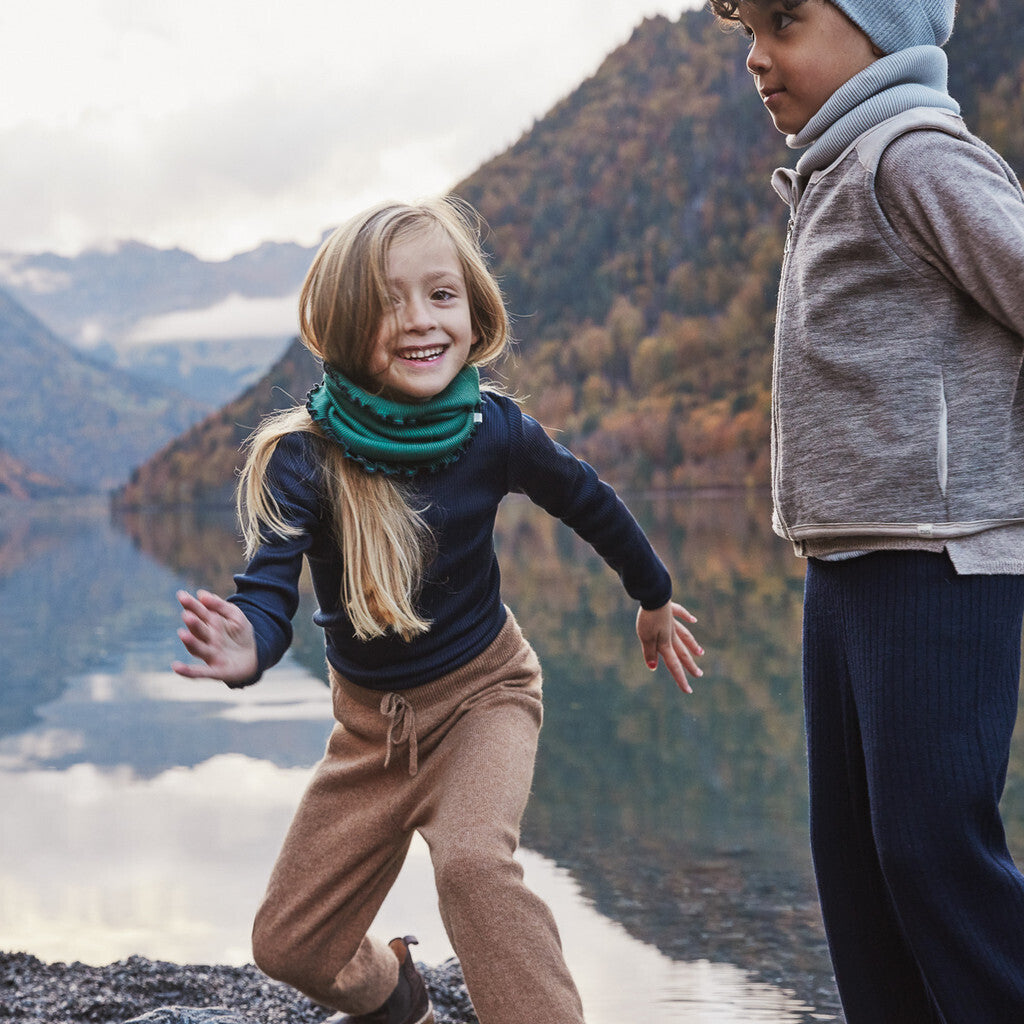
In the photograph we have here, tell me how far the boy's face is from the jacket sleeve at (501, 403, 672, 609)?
22.3 inches

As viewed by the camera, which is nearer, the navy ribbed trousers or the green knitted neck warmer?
the navy ribbed trousers

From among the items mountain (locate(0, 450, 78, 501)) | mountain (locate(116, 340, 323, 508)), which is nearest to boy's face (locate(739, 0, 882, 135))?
mountain (locate(116, 340, 323, 508))

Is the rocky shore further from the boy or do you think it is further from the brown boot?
the boy

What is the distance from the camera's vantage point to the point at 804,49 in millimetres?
1477

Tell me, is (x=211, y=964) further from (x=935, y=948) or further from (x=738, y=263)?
(x=738, y=263)

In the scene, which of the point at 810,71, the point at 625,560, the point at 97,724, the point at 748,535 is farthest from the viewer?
the point at 748,535

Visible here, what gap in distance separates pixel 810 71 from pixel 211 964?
1753 millimetres

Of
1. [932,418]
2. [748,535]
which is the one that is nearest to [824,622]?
[932,418]

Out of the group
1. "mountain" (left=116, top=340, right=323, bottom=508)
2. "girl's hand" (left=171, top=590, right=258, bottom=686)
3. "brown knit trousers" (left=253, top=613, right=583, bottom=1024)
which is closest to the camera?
"girl's hand" (left=171, top=590, right=258, bottom=686)

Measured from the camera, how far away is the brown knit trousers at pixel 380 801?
1635mm

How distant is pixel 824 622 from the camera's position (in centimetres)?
151

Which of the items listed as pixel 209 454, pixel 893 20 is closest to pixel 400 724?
pixel 893 20

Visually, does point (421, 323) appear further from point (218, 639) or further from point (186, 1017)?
point (186, 1017)

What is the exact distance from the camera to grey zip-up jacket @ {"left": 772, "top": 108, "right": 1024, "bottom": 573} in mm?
1312
